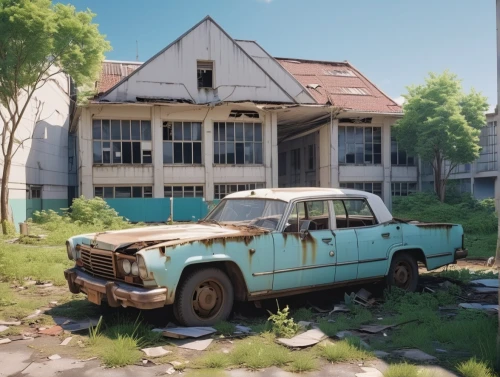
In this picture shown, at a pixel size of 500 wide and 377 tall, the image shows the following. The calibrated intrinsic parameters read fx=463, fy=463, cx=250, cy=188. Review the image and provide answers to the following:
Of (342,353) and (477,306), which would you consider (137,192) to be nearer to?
(477,306)

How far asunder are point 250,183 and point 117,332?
799 inches

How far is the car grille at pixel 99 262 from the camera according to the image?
5410 mm

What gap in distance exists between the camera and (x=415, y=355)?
4562 mm

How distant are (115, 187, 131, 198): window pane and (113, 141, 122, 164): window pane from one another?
54.4 inches

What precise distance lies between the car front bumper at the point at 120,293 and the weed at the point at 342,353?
5.87ft

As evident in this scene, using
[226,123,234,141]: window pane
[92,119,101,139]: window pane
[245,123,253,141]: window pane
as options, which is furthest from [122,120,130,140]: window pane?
[245,123,253,141]: window pane

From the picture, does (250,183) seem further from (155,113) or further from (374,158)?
(374,158)

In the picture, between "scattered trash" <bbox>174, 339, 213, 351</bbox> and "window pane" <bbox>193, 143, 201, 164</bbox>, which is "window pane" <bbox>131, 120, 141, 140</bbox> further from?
"scattered trash" <bbox>174, 339, 213, 351</bbox>

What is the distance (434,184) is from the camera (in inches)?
1096

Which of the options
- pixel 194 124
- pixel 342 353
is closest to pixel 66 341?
pixel 342 353

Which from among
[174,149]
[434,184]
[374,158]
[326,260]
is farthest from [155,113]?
[326,260]

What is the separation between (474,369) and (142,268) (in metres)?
3.30

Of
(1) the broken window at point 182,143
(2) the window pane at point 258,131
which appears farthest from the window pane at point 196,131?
(2) the window pane at point 258,131

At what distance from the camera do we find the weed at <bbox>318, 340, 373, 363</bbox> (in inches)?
176
